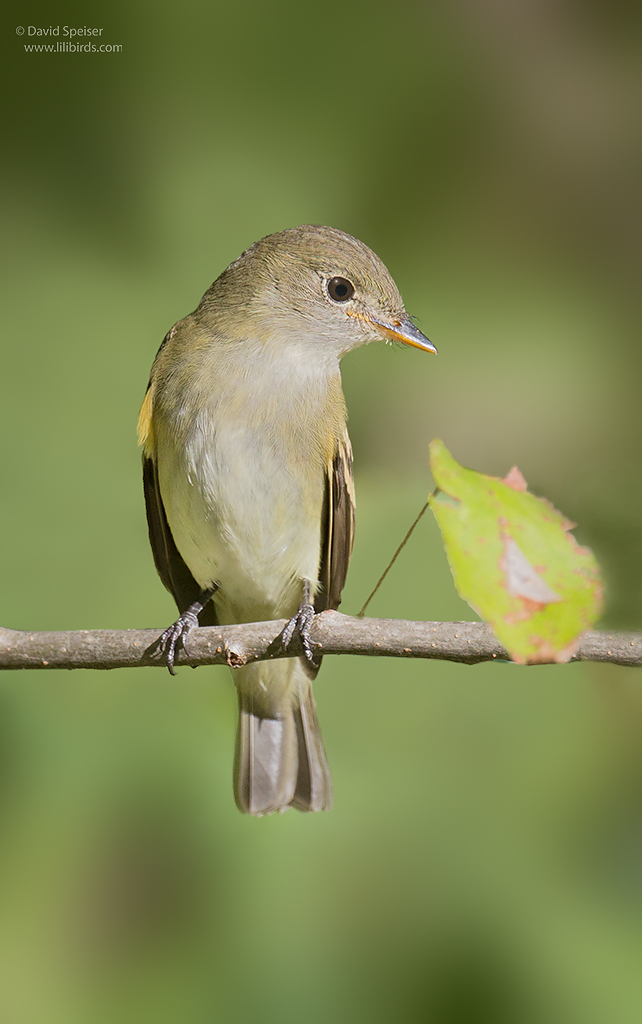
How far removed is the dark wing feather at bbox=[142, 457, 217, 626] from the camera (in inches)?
52.0

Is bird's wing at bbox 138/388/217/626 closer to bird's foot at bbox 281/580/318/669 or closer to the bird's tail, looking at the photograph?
the bird's tail

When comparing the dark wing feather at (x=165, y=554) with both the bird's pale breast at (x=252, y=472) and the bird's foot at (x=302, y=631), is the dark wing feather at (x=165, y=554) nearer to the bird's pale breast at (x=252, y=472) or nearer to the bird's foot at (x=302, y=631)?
the bird's pale breast at (x=252, y=472)

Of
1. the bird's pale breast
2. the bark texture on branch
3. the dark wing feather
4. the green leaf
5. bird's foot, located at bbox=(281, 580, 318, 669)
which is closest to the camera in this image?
the green leaf

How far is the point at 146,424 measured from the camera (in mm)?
1230

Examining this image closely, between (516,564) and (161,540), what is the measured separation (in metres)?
0.71

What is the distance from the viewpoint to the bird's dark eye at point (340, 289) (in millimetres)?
1102

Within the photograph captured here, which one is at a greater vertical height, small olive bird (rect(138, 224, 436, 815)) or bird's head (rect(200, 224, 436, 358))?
bird's head (rect(200, 224, 436, 358))

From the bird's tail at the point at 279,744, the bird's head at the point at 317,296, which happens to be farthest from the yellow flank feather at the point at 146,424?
Result: the bird's tail at the point at 279,744

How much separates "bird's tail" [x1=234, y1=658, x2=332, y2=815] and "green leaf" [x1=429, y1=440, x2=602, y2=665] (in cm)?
68

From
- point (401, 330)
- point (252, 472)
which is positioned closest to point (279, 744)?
point (252, 472)

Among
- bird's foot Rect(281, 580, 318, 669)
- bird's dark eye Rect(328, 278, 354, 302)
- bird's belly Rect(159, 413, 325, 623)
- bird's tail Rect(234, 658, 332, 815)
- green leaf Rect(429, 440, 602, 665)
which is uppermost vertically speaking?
bird's dark eye Rect(328, 278, 354, 302)

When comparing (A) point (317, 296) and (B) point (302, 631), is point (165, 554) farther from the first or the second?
(A) point (317, 296)

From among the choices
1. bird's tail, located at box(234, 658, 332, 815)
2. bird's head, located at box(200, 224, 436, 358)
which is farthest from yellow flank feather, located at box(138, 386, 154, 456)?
bird's tail, located at box(234, 658, 332, 815)

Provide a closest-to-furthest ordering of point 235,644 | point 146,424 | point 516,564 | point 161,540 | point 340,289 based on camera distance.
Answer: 1. point 516,564
2. point 235,644
3. point 340,289
4. point 146,424
5. point 161,540
